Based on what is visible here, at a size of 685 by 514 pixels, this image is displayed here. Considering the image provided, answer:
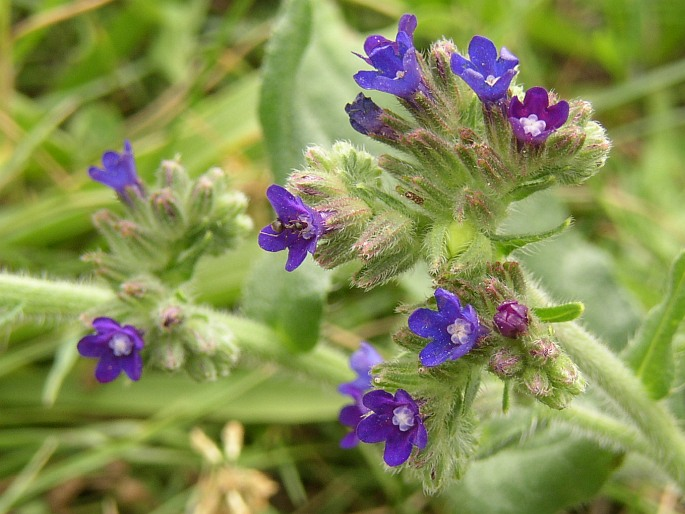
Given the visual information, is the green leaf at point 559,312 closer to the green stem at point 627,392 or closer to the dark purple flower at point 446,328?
the green stem at point 627,392

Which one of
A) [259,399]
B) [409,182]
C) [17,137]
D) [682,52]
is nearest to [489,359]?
[409,182]

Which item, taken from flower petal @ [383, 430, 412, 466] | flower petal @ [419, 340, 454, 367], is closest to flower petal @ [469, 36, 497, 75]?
flower petal @ [419, 340, 454, 367]

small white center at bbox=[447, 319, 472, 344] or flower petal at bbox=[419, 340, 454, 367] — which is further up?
small white center at bbox=[447, 319, 472, 344]

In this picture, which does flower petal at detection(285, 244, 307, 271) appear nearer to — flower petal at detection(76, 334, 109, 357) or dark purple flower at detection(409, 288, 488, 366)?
dark purple flower at detection(409, 288, 488, 366)

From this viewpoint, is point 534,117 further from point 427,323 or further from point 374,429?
point 374,429

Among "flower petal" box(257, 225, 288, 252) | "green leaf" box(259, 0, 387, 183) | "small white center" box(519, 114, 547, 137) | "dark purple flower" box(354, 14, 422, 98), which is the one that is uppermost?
"small white center" box(519, 114, 547, 137)

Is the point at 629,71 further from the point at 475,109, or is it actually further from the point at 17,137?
the point at 17,137

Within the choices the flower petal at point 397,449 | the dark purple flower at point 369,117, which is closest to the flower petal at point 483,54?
the dark purple flower at point 369,117
